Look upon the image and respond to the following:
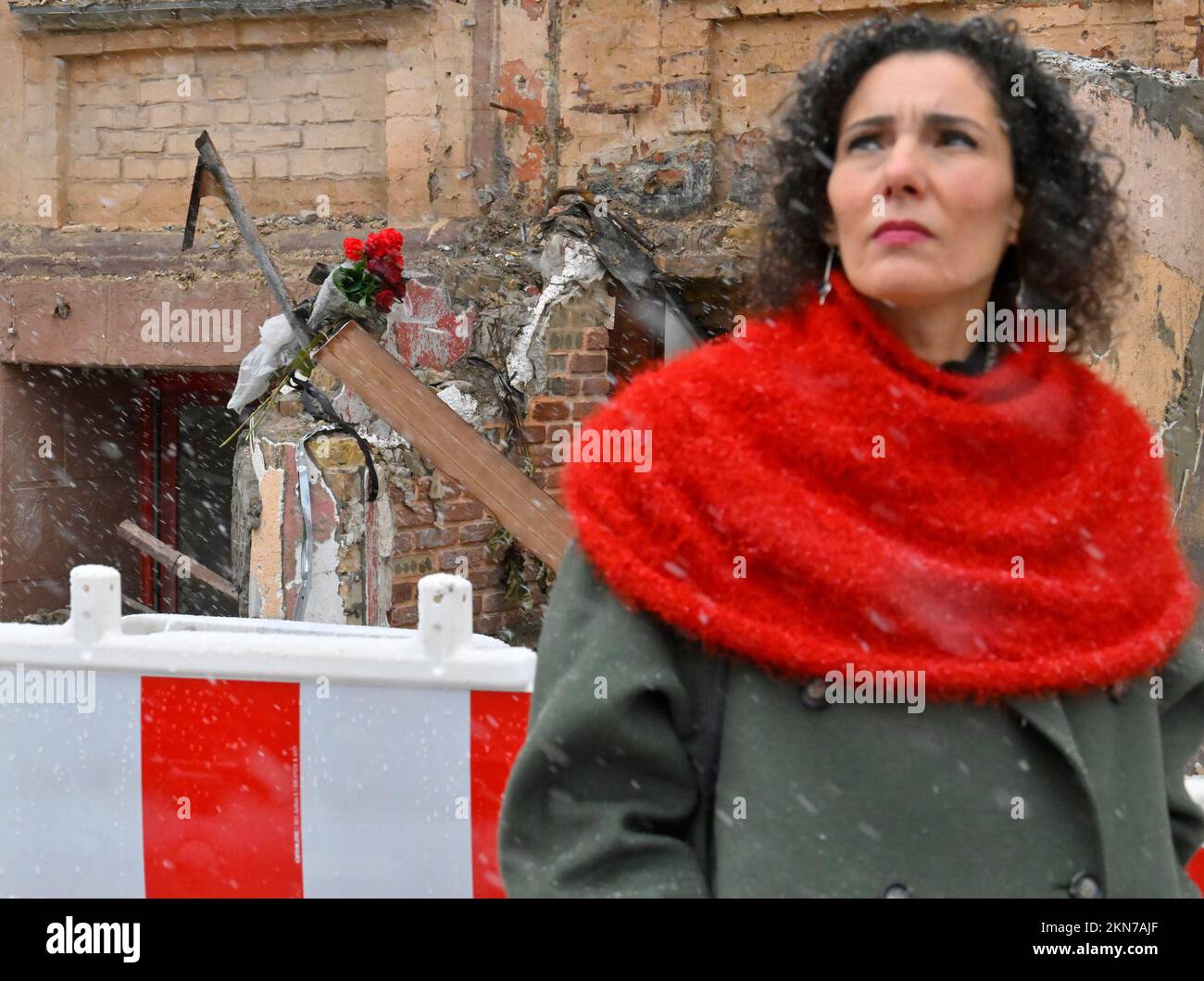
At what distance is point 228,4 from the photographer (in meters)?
6.25

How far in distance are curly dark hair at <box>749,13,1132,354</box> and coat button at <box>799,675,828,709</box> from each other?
1.67 ft

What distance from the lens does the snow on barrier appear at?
103 inches

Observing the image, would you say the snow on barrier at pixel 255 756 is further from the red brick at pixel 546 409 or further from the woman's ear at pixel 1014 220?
the red brick at pixel 546 409

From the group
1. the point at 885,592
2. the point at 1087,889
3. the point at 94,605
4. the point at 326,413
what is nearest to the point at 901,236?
the point at 885,592

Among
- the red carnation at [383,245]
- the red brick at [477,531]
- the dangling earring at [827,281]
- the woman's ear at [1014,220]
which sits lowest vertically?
the dangling earring at [827,281]

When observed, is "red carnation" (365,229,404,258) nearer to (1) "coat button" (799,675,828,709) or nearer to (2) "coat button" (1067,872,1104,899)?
(1) "coat button" (799,675,828,709)

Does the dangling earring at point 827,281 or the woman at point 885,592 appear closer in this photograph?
the woman at point 885,592

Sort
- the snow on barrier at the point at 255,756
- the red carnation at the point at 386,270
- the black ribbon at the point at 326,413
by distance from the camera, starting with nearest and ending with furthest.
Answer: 1. the snow on barrier at the point at 255,756
2. the red carnation at the point at 386,270
3. the black ribbon at the point at 326,413

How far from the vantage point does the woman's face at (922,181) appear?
1526 millimetres

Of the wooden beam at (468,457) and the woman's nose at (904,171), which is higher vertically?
the wooden beam at (468,457)

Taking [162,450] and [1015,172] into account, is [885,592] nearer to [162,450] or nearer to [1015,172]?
[1015,172]

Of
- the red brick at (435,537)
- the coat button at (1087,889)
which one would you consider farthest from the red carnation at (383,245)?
the coat button at (1087,889)

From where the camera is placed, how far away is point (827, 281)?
1638mm

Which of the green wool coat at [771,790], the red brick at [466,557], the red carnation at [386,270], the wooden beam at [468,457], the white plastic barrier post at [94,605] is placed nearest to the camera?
the green wool coat at [771,790]
